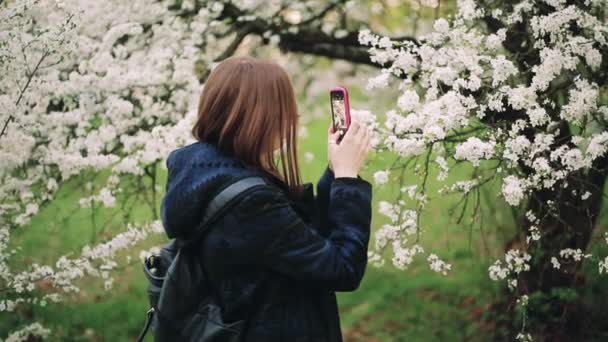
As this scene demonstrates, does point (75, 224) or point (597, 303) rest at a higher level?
point (597, 303)

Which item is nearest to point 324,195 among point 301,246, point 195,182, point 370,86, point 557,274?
point 301,246

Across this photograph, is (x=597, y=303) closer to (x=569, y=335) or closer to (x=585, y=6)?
(x=569, y=335)

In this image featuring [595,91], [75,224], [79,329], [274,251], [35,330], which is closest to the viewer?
[274,251]

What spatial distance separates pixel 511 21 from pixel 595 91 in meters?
0.63

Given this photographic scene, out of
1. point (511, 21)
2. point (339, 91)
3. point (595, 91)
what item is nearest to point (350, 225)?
point (339, 91)

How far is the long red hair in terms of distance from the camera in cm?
180

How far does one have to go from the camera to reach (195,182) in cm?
179

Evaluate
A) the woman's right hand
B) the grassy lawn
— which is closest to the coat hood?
the woman's right hand

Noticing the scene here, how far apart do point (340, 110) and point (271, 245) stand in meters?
0.52

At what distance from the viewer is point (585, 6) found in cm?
316

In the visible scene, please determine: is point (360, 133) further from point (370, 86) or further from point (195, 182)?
point (370, 86)

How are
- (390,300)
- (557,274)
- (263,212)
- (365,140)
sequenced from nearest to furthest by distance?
1. (263,212)
2. (365,140)
3. (557,274)
4. (390,300)

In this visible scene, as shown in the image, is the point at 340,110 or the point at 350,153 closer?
the point at 350,153

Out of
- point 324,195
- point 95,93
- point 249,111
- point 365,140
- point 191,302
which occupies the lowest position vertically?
point 95,93
